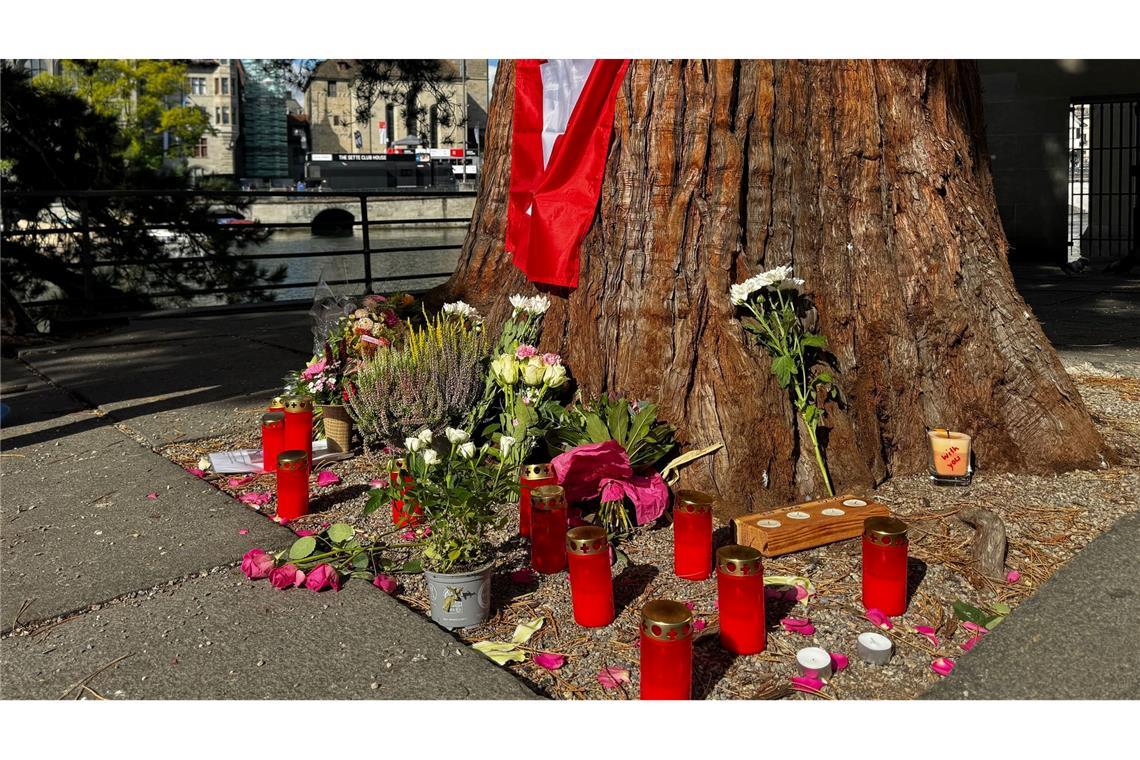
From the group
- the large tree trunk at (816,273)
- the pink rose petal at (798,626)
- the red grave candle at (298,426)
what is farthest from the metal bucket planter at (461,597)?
the red grave candle at (298,426)

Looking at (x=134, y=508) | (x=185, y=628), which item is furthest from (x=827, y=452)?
(x=134, y=508)

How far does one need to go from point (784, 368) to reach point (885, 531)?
812mm

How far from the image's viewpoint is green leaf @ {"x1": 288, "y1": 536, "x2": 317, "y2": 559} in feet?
9.61

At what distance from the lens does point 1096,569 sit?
282cm

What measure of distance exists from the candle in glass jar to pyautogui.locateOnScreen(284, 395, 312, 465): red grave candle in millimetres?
2462

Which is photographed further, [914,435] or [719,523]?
[914,435]

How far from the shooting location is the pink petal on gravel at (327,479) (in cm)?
390

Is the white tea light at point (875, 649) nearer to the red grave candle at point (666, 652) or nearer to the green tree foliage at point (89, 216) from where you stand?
the red grave candle at point (666, 652)

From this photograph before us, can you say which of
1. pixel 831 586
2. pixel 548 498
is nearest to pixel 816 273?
pixel 831 586

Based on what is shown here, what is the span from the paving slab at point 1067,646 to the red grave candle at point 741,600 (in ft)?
1.39

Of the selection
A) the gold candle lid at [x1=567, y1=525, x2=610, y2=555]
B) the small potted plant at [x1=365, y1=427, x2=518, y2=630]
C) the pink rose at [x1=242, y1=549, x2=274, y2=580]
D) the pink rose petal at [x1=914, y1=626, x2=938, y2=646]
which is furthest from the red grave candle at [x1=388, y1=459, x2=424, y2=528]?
the pink rose petal at [x1=914, y1=626, x2=938, y2=646]

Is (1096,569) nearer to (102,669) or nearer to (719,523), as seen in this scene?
(719,523)

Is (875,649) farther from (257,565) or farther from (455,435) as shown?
(257,565)

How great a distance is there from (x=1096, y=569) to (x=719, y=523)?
3.70ft
